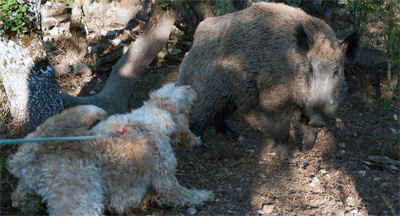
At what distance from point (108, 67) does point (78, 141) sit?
5300mm

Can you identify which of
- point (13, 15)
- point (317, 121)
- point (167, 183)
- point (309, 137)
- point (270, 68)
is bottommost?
point (309, 137)

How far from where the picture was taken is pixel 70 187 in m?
3.11

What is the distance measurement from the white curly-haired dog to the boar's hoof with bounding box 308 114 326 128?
191cm

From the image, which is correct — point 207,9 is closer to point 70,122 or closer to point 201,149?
point 201,149

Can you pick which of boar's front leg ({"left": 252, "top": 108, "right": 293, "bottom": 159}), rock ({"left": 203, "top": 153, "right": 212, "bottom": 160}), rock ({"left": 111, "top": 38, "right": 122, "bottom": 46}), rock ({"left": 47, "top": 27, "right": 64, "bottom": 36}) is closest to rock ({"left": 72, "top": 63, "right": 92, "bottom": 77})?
rock ({"left": 111, "top": 38, "right": 122, "bottom": 46})

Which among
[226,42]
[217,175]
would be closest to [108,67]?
[226,42]

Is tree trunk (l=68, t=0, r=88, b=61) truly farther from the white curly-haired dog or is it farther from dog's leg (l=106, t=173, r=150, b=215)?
dog's leg (l=106, t=173, r=150, b=215)

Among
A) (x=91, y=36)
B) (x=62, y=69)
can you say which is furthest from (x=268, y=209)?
(x=91, y=36)

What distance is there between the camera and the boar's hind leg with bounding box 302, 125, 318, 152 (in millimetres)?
5844

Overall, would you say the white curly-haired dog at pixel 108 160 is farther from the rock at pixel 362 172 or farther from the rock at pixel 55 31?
the rock at pixel 55 31

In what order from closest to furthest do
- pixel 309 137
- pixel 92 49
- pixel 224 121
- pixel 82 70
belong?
pixel 309 137 → pixel 224 121 → pixel 82 70 → pixel 92 49

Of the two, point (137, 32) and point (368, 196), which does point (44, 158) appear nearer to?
point (368, 196)

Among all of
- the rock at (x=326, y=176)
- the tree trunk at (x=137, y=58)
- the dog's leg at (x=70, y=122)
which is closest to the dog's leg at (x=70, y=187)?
the dog's leg at (x=70, y=122)

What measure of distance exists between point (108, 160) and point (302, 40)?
10.7 ft
